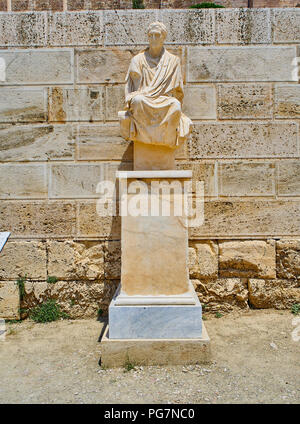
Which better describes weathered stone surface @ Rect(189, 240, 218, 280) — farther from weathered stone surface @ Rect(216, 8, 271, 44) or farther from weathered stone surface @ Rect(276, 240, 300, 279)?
weathered stone surface @ Rect(216, 8, 271, 44)

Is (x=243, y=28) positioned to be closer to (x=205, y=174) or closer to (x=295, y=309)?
(x=205, y=174)

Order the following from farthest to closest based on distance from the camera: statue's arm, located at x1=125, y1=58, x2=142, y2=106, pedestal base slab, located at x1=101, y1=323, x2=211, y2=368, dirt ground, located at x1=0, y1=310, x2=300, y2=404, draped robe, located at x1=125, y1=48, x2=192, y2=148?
statue's arm, located at x1=125, y1=58, x2=142, y2=106 → draped robe, located at x1=125, y1=48, x2=192, y2=148 → pedestal base slab, located at x1=101, y1=323, x2=211, y2=368 → dirt ground, located at x1=0, y1=310, x2=300, y2=404

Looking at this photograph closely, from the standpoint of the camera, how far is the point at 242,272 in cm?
352

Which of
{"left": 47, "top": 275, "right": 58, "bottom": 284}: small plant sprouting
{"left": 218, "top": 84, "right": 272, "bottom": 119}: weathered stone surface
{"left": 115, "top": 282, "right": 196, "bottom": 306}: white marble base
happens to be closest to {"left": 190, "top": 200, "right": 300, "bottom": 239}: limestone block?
{"left": 218, "top": 84, "right": 272, "bottom": 119}: weathered stone surface

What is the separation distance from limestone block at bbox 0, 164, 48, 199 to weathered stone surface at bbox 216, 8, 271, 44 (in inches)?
94.3

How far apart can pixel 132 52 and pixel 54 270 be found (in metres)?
2.46

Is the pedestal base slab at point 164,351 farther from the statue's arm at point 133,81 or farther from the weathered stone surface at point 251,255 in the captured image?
the statue's arm at point 133,81

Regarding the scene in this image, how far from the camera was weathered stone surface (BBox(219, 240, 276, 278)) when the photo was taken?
3490 millimetres

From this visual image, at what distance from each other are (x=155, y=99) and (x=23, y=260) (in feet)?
7.02

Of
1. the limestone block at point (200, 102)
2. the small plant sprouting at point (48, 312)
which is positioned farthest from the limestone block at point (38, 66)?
the small plant sprouting at point (48, 312)

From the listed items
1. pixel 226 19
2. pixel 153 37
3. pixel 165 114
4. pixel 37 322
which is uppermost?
pixel 226 19

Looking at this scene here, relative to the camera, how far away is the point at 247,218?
11.5ft

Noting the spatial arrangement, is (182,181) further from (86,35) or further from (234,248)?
(86,35)

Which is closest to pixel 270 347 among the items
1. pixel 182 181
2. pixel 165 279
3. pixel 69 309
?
pixel 165 279
